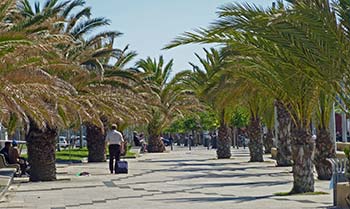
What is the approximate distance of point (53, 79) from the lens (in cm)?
1816

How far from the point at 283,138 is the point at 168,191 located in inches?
395

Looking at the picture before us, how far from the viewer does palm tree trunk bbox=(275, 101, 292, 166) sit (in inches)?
1113

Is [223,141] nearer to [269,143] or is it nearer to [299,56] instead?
[269,143]

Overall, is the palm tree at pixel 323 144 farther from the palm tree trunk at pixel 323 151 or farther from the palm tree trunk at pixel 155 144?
the palm tree trunk at pixel 155 144

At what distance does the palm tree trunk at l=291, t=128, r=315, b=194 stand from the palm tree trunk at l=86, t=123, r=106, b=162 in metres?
21.3

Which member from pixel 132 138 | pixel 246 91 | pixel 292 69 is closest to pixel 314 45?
pixel 292 69

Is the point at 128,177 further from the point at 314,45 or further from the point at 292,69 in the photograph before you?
the point at 314,45

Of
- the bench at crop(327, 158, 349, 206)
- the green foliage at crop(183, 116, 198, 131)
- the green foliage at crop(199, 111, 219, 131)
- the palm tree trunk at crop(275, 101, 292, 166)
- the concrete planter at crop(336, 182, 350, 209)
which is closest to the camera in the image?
the concrete planter at crop(336, 182, 350, 209)

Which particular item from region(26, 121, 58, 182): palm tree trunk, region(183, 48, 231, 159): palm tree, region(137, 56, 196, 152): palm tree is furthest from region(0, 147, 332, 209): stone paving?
region(137, 56, 196, 152): palm tree

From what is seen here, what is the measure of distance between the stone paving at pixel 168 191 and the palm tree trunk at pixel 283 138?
122 cm

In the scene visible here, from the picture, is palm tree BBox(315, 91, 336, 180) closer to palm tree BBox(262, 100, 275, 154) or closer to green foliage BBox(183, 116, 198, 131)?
palm tree BBox(262, 100, 275, 154)

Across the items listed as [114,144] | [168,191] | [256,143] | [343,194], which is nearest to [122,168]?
[114,144]

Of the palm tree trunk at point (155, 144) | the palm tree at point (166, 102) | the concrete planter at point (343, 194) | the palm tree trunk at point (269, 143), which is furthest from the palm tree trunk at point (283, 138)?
the palm tree trunk at point (155, 144)

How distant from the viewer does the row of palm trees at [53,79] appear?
16.9 m
